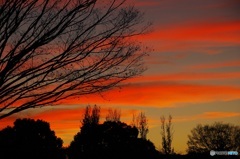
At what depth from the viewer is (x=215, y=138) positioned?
60.8 metres

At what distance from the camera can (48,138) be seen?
142 ft

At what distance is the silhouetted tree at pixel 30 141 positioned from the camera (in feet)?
124

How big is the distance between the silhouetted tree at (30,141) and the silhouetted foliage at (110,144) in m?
2.06

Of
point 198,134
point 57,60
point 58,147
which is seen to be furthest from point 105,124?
point 57,60

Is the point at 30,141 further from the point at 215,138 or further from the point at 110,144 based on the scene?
the point at 215,138

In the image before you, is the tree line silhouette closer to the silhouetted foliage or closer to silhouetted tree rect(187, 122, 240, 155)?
the silhouetted foliage

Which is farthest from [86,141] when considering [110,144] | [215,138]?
[215,138]

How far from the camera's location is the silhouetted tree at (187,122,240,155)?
196 feet

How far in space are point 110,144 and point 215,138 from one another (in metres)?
23.3

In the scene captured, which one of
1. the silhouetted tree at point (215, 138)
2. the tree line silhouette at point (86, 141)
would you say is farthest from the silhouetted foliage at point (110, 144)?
the silhouetted tree at point (215, 138)

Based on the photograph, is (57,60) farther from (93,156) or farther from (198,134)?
(198,134)

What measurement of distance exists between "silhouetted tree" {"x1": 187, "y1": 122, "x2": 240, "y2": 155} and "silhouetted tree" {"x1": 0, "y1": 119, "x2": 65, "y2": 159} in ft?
80.3

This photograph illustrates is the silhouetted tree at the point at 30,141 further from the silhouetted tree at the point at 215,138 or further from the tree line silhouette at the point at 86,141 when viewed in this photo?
the silhouetted tree at the point at 215,138

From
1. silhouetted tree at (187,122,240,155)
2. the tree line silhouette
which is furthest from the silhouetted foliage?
silhouetted tree at (187,122,240,155)
